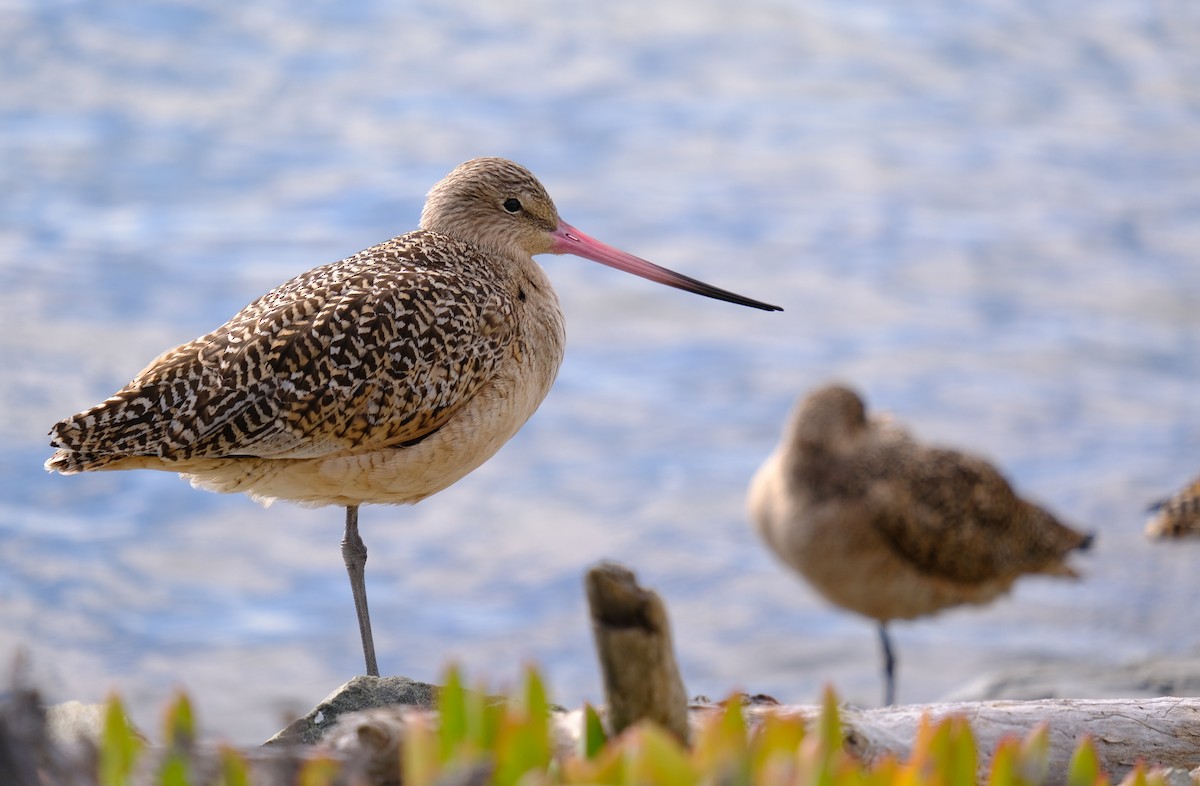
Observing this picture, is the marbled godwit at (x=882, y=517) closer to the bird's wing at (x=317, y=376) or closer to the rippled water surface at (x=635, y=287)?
the rippled water surface at (x=635, y=287)

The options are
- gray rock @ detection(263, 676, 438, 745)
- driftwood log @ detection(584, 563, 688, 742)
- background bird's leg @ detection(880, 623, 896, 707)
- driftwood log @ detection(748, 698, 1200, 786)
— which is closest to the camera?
driftwood log @ detection(584, 563, 688, 742)

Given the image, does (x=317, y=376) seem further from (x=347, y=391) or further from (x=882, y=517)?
(x=882, y=517)

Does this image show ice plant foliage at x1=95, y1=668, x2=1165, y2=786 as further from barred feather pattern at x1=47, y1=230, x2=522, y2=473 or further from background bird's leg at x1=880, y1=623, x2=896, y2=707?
background bird's leg at x1=880, y1=623, x2=896, y2=707

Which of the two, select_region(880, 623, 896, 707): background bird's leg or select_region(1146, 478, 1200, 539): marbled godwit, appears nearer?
select_region(1146, 478, 1200, 539): marbled godwit

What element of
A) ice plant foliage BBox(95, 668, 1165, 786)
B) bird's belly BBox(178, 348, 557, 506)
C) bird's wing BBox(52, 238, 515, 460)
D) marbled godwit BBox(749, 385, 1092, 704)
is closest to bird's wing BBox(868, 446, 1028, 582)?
marbled godwit BBox(749, 385, 1092, 704)

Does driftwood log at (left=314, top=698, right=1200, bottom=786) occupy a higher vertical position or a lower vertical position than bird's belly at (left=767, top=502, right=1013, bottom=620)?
lower

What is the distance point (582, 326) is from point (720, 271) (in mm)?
1588

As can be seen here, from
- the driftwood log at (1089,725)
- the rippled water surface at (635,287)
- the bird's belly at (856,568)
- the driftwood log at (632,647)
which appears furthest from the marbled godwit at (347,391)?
the rippled water surface at (635,287)

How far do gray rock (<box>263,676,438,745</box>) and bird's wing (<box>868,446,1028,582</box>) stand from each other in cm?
583

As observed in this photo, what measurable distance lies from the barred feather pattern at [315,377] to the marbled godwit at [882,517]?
511 centimetres

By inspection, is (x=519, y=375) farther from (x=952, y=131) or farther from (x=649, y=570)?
(x=952, y=131)

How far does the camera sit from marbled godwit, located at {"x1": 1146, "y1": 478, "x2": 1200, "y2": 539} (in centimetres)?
1020

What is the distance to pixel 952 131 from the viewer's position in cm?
2136

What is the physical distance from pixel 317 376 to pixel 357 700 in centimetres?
112
